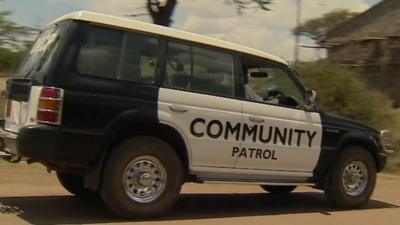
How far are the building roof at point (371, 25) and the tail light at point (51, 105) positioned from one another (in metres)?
27.0

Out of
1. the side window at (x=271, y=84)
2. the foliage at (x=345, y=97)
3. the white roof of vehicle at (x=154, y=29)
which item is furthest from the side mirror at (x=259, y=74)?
the foliage at (x=345, y=97)

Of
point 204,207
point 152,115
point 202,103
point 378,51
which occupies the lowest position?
point 204,207

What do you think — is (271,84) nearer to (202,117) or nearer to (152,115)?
(202,117)

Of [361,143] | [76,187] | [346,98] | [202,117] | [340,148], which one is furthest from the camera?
[346,98]

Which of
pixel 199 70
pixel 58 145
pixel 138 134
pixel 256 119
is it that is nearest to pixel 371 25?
pixel 256 119

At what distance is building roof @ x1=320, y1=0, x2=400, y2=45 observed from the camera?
33.7 m

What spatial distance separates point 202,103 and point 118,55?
44.8 inches

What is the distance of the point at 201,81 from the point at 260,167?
137 centimetres

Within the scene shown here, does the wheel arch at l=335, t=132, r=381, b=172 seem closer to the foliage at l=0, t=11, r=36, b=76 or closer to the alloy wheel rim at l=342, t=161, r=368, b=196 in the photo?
the alloy wheel rim at l=342, t=161, r=368, b=196

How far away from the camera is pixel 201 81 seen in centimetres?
814

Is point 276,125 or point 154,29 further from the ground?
point 154,29

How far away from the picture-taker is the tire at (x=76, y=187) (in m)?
8.88

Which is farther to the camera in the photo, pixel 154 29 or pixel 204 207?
pixel 204 207

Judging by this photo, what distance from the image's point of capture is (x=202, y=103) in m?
8.01
